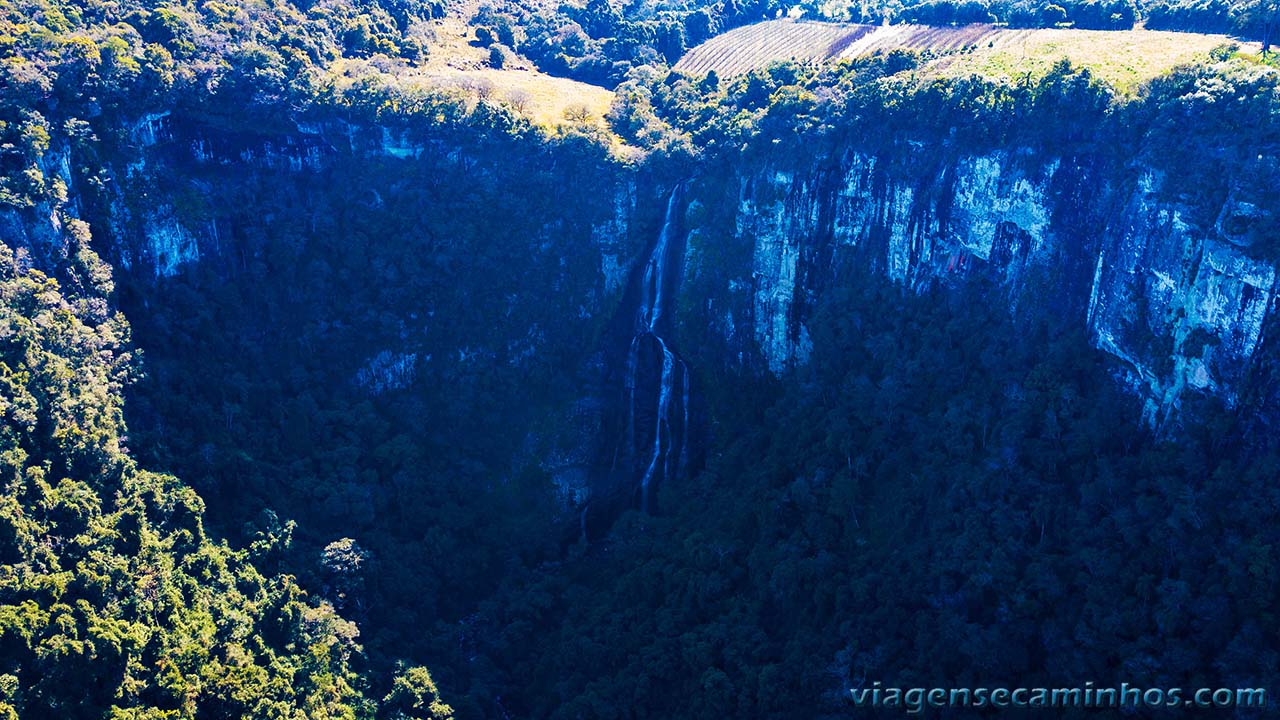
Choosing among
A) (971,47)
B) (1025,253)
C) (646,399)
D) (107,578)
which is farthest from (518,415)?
(971,47)

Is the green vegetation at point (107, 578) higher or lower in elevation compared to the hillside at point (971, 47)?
lower

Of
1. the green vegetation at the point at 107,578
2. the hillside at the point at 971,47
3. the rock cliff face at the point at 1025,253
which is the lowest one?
the green vegetation at the point at 107,578

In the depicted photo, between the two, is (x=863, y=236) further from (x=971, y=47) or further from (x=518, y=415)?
(x=518, y=415)

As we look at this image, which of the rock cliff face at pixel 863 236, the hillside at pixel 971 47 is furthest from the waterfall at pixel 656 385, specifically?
Answer: the hillside at pixel 971 47

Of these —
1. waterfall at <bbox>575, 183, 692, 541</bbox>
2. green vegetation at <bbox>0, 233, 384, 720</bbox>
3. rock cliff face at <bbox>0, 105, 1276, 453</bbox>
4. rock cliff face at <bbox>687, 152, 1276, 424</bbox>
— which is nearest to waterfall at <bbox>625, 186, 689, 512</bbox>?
waterfall at <bbox>575, 183, 692, 541</bbox>

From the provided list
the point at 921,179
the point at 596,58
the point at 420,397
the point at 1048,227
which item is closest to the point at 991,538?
the point at 1048,227

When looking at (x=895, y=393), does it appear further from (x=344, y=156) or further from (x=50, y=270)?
(x=50, y=270)

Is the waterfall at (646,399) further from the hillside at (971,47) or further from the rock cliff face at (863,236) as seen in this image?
the hillside at (971,47)
